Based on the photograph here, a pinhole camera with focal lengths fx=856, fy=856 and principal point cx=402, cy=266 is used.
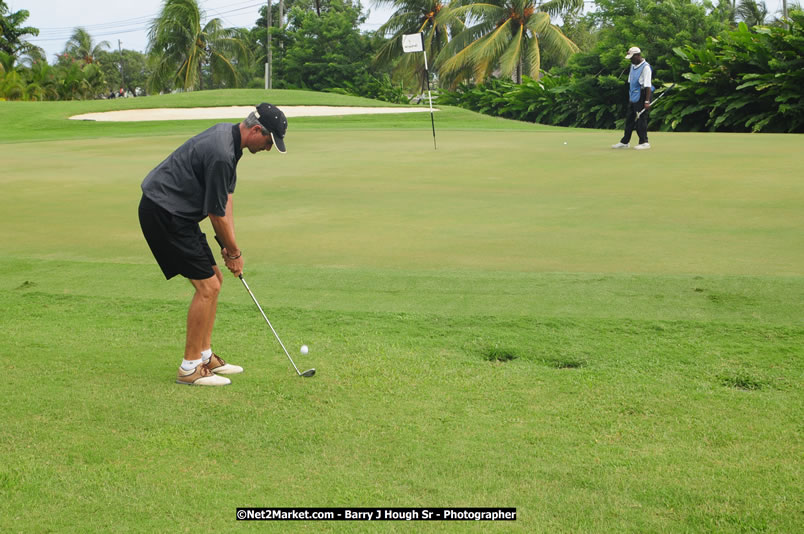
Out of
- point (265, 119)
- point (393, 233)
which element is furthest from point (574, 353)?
point (393, 233)

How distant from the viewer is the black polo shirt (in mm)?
4551

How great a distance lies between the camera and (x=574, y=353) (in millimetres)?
4957

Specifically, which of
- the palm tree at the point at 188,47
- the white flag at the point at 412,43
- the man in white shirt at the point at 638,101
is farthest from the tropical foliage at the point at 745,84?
the palm tree at the point at 188,47

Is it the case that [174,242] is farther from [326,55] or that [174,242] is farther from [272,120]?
[326,55]

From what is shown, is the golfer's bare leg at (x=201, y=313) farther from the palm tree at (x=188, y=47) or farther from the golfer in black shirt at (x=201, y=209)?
the palm tree at (x=188, y=47)

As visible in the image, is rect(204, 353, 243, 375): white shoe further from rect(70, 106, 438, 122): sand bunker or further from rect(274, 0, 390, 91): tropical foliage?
rect(274, 0, 390, 91): tropical foliage

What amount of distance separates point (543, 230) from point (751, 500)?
17.6 ft

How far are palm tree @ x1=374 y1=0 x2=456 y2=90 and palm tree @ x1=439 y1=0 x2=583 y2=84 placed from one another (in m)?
5.59

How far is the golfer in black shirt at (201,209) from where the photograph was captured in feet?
15.1

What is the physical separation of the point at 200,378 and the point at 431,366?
1270 millimetres

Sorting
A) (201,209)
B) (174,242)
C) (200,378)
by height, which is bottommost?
(200,378)

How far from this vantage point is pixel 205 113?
30.1 meters

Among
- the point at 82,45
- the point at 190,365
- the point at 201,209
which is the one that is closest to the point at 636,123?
the point at 201,209

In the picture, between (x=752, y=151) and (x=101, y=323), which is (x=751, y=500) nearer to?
(x=101, y=323)
